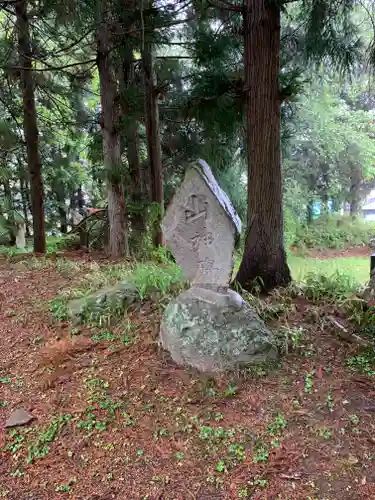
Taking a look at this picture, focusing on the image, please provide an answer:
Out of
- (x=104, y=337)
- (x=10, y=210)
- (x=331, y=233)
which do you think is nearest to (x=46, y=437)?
(x=104, y=337)

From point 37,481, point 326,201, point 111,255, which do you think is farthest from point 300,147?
point 37,481

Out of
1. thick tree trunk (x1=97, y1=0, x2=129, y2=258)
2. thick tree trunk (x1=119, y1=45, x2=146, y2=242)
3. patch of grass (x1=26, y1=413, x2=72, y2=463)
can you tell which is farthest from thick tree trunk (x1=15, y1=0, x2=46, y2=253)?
patch of grass (x1=26, y1=413, x2=72, y2=463)

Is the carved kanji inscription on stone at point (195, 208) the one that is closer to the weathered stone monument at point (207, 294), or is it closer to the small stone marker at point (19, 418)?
the weathered stone monument at point (207, 294)

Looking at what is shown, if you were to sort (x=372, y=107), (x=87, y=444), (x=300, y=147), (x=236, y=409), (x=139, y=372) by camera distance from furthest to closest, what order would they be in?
1. (x=372, y=107)
2. (x=300, y=147)
3. (x=139, y=372)
4. (x=236, y=409)
5. (x=87, y=444)

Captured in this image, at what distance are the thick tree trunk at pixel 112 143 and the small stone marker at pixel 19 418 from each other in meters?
3.35

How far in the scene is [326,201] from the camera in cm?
1446

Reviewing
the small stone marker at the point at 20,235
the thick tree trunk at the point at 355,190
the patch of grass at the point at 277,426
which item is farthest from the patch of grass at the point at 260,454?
the thick tree trunk at the point at 355,190

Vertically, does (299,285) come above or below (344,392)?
above

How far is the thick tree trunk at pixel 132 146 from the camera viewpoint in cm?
555

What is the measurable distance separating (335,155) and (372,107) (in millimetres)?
2910

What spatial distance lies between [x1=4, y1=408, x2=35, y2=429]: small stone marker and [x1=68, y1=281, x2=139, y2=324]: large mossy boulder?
1040 mm

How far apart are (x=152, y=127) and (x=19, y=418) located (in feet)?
14.4

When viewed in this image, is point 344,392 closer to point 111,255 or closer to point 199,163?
point 199,163

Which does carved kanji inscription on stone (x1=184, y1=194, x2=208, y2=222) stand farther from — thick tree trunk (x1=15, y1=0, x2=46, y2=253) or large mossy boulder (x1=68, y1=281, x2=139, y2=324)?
thick tree trunk (x1=15, y1=0, x2=46, y2=253)
